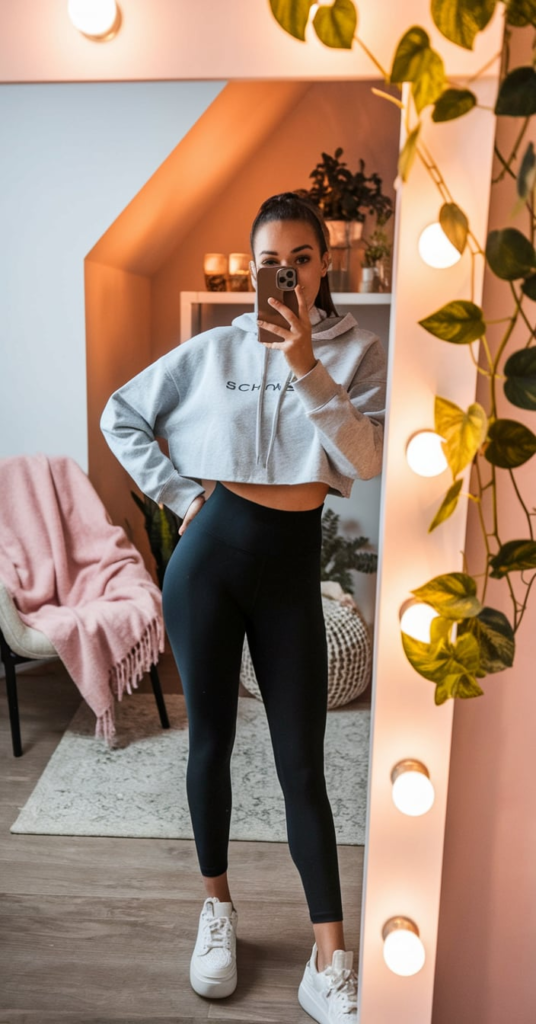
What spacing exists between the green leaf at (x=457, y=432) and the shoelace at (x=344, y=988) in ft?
2.06

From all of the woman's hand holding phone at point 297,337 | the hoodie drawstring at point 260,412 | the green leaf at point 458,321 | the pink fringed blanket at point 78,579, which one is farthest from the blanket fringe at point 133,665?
the green leaf at point 458,321

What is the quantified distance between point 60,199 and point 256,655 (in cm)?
52

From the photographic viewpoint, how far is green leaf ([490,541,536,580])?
706 millimetres

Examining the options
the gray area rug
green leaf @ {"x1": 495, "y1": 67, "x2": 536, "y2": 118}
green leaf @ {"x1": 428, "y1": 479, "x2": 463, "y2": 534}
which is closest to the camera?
green leaf @ {"x1": 495, "y1": 67, "x2": 536, "y2": 118}

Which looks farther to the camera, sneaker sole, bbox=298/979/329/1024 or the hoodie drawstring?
sneaker sole, bbox=298/979/329/1024

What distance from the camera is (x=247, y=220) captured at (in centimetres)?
→ 80

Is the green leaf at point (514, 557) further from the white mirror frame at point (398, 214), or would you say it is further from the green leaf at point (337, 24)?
the green leaf at point (337, 24)

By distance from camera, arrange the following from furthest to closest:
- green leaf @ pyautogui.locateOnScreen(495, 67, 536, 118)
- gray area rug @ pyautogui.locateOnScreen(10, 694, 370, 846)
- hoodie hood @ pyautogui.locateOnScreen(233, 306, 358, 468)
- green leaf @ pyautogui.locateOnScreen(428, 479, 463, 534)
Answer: gray area rug @ pyautogui.locateOnScreen(10, 694, 370, 846) < hoodie hood @ pyautogui.locateOnScreen(233, 306, 358, 468) < green leaf @ pyautogui.locateOnScreen(428, 479, 463, 534) < green leaf @ pyautogui.locateOnScreen(495, 67, 536, 118)

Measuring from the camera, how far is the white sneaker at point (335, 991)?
952 millimetres

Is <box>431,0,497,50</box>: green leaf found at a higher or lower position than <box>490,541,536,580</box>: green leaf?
higher

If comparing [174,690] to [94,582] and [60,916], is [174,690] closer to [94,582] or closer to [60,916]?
[94,582]

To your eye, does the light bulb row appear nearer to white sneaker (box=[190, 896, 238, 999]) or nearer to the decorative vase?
the decorative vase

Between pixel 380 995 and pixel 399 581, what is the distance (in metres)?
0.45

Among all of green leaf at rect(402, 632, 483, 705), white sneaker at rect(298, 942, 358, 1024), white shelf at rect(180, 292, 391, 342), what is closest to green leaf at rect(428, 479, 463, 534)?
green leaf at rect(402, 632, 483, 705)
